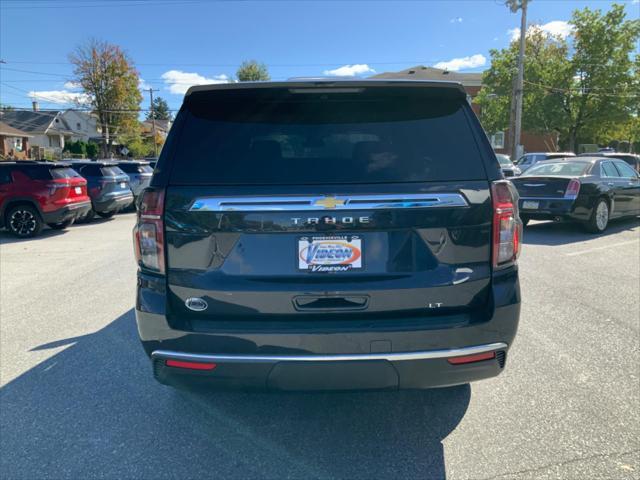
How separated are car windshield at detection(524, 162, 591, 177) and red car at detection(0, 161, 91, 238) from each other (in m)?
10.8

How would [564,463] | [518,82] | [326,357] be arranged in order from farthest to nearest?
1. [518,82]
2. [564,463]
3. [326,357]

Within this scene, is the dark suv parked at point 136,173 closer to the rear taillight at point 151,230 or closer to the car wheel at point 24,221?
the car wheel at point 24,221

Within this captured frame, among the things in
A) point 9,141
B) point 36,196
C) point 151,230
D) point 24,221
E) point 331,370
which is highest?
point 9,141

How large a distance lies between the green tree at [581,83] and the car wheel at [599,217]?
28.7 metres

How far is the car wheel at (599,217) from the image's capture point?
32.4 ft

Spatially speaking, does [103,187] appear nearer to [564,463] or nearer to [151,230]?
[151,230]

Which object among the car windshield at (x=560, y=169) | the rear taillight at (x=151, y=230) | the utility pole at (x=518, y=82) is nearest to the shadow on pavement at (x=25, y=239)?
the rear taillight at (x=151, y=230)

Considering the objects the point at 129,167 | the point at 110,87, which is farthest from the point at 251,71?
the point at 129,167

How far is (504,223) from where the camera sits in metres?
2.53

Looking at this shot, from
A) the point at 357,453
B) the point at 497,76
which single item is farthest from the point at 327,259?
the point at 497,76

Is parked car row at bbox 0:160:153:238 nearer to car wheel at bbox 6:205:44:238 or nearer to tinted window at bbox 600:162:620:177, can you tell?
car wheel at bbox 6:205:44:238

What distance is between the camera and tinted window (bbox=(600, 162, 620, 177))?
1026 cm

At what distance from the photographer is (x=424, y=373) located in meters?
2.43

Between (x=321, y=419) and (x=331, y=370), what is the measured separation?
931 millimetres
